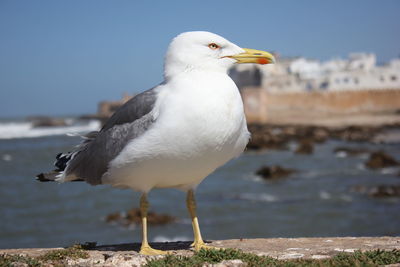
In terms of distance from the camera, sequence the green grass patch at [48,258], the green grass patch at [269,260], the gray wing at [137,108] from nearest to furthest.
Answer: the green grass patch at [269,260], the green grass patch at [48,258], the gray wing at [137,108]

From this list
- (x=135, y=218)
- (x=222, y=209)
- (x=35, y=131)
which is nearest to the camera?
(x=135, y=218)

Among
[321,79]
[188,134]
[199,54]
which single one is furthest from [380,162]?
[321,79]

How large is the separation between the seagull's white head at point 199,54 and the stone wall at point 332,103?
4906cm

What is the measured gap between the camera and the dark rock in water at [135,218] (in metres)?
9.59

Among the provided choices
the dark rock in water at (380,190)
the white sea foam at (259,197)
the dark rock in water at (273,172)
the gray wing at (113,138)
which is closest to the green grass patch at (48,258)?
the gray wing at (113,138)

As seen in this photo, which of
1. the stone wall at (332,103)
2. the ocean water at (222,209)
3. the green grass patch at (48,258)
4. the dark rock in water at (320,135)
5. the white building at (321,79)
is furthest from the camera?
the white building at (321,79)

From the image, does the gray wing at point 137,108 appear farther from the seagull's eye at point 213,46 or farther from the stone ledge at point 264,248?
the stone ledge at point 264,248

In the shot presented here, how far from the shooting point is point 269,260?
3320 millimetres

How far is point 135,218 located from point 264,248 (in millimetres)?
6024

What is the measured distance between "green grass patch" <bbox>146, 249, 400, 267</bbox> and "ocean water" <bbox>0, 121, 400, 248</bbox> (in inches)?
126

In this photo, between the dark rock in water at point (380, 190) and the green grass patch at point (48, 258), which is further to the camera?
the dark rock in water at point (380, 190)

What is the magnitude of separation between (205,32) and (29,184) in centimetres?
1222

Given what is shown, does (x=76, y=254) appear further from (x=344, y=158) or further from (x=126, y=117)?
(x=344, y=158)

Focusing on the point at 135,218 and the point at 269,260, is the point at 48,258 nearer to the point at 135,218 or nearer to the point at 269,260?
the point at 269,260
